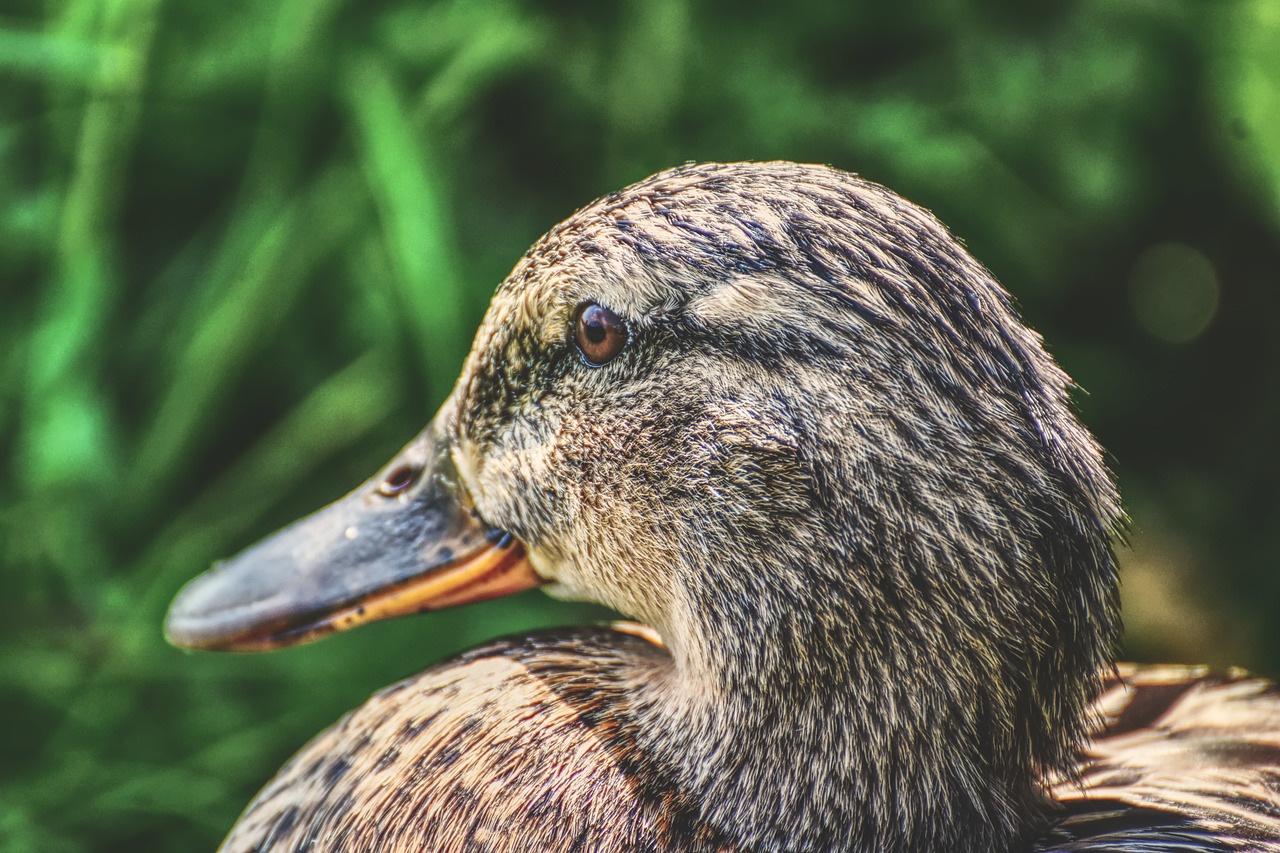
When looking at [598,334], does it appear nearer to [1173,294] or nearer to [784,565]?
[784,565]

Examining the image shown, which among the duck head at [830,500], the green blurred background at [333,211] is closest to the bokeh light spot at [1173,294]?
the green blurred background at [333,211]

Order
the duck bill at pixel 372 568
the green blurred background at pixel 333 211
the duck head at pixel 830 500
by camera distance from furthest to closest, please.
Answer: the green blurred background at pixel 333 211 → the duck bill at pixel 372 568 → the duck head at pixel 830 500

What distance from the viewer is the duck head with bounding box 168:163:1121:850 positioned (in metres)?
0.65

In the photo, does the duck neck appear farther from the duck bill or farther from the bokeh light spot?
the bokeh light spot

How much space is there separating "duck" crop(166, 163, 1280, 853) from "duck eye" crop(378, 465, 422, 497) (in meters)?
0.10

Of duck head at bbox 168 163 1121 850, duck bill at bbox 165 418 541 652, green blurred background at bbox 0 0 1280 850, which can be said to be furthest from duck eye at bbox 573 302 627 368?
green blurred background at bbox 0 0 1280 850

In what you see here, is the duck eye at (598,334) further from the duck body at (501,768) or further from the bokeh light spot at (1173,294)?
the bokeh light spot at (1173,294)

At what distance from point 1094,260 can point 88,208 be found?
1.44m

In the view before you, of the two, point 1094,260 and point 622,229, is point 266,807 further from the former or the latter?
point 1094,260

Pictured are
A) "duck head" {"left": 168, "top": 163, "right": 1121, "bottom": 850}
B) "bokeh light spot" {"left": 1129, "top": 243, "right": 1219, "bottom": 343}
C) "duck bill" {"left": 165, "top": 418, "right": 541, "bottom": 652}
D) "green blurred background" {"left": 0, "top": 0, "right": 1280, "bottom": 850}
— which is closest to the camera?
"duck head" {"left": 168, "top": 163, "right": 1121, "bottom": 850}

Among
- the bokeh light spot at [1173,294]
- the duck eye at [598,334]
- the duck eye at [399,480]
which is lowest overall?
the bokeh light spot at [1173,294]

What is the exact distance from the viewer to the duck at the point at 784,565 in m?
0.66

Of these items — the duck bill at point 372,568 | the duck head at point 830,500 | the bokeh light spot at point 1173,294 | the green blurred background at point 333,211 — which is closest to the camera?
the duck head at point 830,500

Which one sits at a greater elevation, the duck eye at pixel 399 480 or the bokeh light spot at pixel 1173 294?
the duck eye at pixel 399 480
